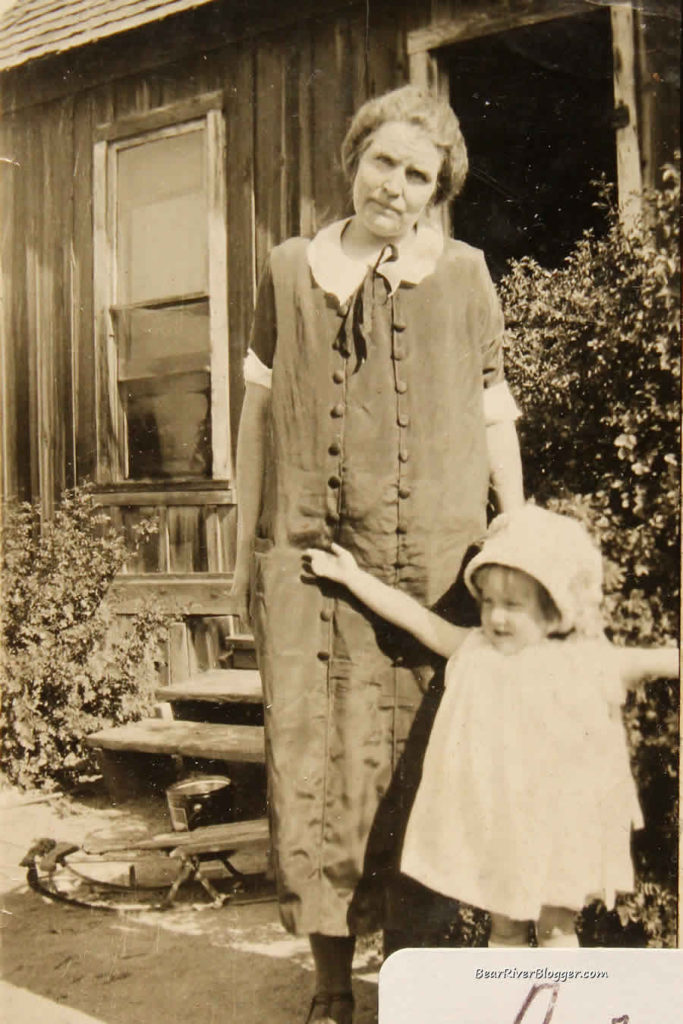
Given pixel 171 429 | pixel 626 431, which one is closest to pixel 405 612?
pixel 626 431

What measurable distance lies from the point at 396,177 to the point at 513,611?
62 centimetres

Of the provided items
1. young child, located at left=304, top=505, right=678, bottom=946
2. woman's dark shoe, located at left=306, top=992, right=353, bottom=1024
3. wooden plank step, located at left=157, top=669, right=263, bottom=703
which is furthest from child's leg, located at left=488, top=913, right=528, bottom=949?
wooden plank step, located at left=157, top=669, right=263, bottom=703

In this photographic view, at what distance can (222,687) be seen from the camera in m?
1.69

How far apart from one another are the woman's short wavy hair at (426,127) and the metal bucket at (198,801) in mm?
1114

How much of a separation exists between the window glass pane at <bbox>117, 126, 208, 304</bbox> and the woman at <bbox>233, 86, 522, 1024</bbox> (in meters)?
0.43

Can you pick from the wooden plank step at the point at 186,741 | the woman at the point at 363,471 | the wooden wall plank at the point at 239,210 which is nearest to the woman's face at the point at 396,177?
the woman at the point at 363,471

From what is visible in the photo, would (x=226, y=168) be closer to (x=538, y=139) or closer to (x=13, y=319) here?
(x=13, y=319)

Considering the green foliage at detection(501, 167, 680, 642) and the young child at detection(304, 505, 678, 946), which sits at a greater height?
the green foliage at detection(501, 167, 680, 642)

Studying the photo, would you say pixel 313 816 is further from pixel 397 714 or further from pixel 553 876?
pixel 553 876

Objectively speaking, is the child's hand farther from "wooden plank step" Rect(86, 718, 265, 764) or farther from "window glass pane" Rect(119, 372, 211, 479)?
"wooden plank step" Rect(86, 718, 265, 764)

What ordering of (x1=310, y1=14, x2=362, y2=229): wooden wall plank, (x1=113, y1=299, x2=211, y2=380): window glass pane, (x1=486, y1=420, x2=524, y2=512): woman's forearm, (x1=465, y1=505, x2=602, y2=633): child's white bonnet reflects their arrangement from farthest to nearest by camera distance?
(x1=113, y1=299, x2=211, y2=380): window glass pane, (x1=310, y1=14, x2=362, y2=229): wooden wall plank, (x1=486, y1=420, x2=524, y2=512): woman's forearm, (x1=465, y1=505, x2=602, y2=633): child's white bonnet

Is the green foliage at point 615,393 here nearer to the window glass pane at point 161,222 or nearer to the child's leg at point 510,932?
the child's leg at point 510,932

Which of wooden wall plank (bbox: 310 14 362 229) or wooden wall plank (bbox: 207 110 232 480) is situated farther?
wooden wall plank (bbox: 207 110 232 480)

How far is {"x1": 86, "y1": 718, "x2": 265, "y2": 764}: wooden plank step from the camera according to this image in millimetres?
1688
